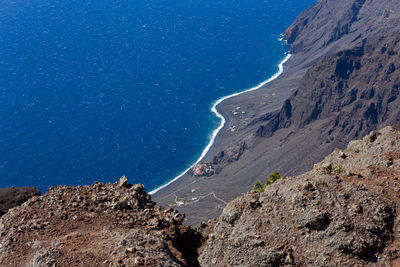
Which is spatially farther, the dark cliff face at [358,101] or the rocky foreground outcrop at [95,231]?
the dark cliff face at [358,101]

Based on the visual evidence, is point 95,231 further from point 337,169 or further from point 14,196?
point 14,196

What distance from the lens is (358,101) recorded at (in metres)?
184

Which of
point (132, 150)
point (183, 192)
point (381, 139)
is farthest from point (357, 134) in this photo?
point (381, 139)

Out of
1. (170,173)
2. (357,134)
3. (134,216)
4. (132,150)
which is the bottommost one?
(357,134)

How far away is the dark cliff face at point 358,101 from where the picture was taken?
175375 mm

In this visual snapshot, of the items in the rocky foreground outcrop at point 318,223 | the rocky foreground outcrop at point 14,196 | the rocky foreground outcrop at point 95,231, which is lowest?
the rocky foreground outcrop at point 318,223

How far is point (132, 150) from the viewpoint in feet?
639

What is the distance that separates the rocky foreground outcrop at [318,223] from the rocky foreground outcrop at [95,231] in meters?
4.87

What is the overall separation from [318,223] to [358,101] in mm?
160677

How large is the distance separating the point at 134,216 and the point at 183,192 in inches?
5142

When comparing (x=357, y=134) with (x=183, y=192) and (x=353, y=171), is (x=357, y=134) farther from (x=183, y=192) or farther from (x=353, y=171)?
(x=353, y=171)

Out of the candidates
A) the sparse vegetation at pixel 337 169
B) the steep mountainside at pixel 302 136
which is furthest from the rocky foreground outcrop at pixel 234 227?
the steep mountainside at pixel 302 136

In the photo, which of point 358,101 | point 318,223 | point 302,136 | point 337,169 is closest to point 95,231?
point 318,223

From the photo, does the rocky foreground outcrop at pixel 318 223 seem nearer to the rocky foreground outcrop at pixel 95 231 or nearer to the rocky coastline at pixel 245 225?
the rocky coastline at pixel 245 225
